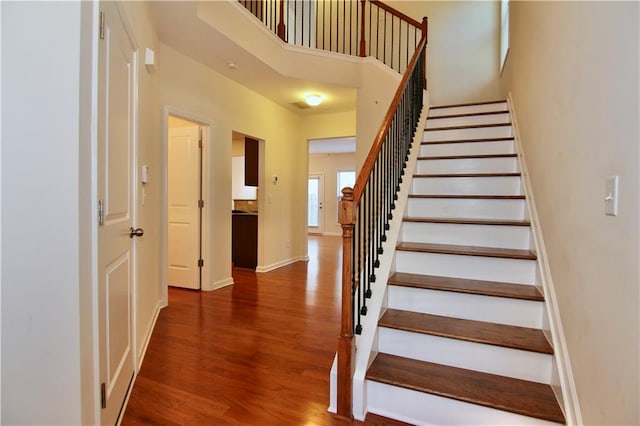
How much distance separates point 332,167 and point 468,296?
28.4 ft

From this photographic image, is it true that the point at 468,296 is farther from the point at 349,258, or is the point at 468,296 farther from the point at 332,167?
the point at 332,167

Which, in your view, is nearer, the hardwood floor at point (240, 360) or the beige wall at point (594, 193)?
the beige wall at point (594, 193)

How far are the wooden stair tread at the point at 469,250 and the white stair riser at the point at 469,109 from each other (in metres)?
2.12

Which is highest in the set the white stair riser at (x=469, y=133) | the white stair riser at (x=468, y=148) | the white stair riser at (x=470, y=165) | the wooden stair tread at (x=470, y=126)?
the wooden stair tread at (x=470, y=126)

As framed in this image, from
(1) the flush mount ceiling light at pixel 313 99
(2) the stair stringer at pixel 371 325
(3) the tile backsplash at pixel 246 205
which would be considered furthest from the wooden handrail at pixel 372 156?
(3) the tile backsplash at pixel 246 205

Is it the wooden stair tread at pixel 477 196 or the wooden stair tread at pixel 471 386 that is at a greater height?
the wooden stair tread at pixel 477 196

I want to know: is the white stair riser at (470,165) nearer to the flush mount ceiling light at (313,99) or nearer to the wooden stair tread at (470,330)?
the wooden stair tread at (470,330)

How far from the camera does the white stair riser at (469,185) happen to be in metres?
2.73

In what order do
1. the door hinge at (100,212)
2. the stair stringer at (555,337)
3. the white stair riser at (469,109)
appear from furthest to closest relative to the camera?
the white stair riser at (469,109) < the stair stringer at (555,337) < the door hinge at (100,212)

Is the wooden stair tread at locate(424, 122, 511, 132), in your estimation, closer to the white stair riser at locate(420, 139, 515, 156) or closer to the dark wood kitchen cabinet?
the white stair riser at locate(420, 139, 515, 156)

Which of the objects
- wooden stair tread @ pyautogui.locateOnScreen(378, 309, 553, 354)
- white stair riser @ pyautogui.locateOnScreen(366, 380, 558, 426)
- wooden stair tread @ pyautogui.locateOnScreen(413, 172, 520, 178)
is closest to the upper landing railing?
wooden stair tread @ pyautogui.locateOnScreen(413, 172, 520, 178)

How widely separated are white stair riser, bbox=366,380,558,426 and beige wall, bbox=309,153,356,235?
8.47 meters

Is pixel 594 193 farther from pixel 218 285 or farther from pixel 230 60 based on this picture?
pixel 218 285

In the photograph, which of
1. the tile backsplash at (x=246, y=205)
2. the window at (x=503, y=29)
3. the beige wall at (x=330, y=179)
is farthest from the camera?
the beige wall at (x=330, y=179)
